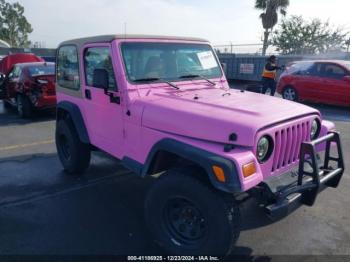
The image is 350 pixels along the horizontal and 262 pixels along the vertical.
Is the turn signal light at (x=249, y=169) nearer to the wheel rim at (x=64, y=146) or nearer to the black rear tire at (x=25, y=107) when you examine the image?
the wheel rim at (x=64, y=146)

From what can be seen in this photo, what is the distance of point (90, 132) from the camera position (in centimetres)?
451

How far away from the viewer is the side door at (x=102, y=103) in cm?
385

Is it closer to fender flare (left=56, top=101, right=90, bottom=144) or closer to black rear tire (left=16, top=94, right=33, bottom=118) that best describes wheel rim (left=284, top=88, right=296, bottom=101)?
black rear tire (left=16, top=94, right=33, bottom=118)

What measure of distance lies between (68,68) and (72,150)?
1.18m

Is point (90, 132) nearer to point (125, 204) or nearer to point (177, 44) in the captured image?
point (125, 204)

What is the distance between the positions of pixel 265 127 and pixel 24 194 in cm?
329

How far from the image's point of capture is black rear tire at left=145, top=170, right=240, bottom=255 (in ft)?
9.14

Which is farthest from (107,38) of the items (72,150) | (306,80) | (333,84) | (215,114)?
(306,80)

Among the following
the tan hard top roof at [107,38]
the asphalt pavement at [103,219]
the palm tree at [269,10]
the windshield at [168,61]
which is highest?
the palm tree at [269,10]

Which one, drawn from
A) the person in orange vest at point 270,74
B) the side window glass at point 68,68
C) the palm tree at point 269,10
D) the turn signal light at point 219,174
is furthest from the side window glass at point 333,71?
the palm tree at point 269,10

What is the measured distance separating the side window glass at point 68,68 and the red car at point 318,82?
28.6 ft

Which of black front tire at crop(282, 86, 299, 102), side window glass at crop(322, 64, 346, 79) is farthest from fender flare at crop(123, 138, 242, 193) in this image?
black front tire at crop(282, 86, 299, 102)

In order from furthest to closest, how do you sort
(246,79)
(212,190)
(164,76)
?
(246,79) < (164,76) < (212,190)

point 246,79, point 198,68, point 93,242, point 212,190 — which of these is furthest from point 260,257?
point 246,79
